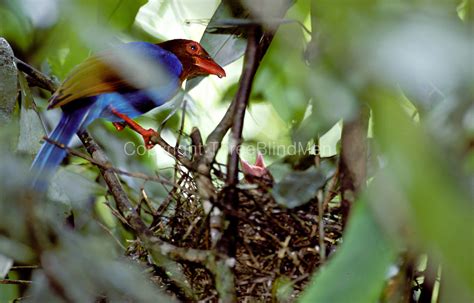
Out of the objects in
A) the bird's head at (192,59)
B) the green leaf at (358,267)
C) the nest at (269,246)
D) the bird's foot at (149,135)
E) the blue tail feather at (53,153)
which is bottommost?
the green leaf at (358,267)

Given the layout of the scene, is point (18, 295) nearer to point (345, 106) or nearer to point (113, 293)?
point (113, 293)

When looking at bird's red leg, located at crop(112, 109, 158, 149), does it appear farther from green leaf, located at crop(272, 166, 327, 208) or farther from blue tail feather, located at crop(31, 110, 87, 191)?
green leaf, located at crop(272, 166, 327, 208)

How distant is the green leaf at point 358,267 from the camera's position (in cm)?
77

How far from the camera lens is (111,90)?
152 centimetres

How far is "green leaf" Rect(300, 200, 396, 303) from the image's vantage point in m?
0.77

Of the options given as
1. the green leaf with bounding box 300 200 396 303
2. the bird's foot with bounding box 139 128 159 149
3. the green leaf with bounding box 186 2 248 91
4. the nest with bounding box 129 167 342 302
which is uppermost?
the green leaf with bounding box 186 2 248 91

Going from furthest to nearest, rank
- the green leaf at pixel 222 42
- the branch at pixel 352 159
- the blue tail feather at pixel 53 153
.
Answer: the green leaf at pixel 222 42, the blue tail feather at pixel 53 153, the branch at pixel 352 159

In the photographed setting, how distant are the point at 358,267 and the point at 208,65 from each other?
1.02 meters

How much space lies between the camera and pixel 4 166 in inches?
42.0

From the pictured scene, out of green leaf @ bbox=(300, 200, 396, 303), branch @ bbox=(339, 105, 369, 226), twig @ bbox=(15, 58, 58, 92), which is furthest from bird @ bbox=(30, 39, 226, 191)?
green leaf @ bbox=(300, 200, 396, 303)

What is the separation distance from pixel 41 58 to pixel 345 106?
1353 millimetres

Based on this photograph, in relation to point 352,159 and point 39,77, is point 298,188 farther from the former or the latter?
point 39,77

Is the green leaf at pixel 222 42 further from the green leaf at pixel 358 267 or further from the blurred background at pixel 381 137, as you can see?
the green leaf at pixel 358 267

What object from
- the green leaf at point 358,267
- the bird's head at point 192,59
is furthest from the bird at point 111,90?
the green leaf at point 358,267
